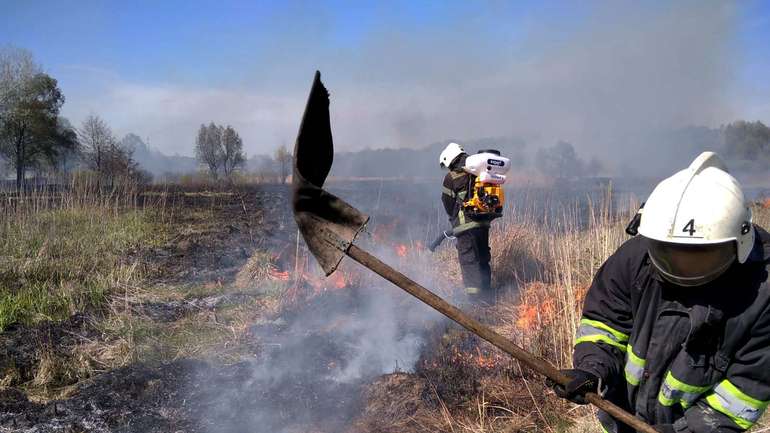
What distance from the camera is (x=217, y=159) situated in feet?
155

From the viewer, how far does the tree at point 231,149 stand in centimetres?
Result: 4722

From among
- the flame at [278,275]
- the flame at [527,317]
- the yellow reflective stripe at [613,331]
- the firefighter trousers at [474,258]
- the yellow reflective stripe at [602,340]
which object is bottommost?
the flame at [278,275]

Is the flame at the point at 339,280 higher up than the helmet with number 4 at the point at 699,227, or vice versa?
the helmet with number 4 at the point at 699,227

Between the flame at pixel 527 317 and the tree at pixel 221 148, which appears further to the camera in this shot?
the tree at pixel 221 148

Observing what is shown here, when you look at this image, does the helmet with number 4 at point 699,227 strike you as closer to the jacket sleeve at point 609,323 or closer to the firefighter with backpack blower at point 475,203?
the jacket sleeve at point 609,323

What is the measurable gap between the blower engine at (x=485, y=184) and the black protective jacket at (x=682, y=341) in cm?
437

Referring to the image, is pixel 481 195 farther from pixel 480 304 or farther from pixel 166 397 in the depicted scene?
pixel 166 397

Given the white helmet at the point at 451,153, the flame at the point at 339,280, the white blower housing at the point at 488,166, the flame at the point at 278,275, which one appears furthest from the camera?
the flame at the point at 278,275

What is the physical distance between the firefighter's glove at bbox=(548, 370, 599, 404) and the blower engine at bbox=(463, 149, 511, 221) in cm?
470

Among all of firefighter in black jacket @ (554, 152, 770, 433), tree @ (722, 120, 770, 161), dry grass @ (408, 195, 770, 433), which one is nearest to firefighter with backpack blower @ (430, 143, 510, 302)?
dry grass @ (408, 195, 770, 433)

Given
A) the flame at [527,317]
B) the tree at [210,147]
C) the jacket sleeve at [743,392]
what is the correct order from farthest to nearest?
the tree at [210,147] → the flame at [527,317] → the jacket sleeve at [743,392]

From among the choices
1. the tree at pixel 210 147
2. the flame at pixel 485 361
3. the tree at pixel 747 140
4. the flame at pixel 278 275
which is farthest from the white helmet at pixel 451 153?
the tree at pixel 210 147

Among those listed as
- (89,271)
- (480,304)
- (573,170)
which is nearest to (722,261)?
(480,304)

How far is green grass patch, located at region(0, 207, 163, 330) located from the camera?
6.30 meters
